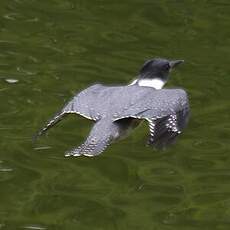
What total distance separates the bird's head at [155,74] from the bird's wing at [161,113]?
688mm

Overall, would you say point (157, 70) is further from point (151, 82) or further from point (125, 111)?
point (125, 111)

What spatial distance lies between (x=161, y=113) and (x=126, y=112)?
21 centimetres

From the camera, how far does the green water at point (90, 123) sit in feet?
27.4

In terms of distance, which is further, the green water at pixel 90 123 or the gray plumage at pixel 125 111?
the green water at pixel 90 123

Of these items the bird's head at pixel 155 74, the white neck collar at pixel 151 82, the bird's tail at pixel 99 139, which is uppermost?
the bird's head at pixel 155 74

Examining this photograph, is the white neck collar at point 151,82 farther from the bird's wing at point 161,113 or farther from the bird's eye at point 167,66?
the bird's wing at point 161,113

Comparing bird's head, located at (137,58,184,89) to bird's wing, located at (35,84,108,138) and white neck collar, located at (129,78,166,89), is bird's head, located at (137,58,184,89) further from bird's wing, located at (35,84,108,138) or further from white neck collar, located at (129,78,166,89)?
bird's wing, located at (35,84,108,138)

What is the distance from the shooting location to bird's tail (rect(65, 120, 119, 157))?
692 cm

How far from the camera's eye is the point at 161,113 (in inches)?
281

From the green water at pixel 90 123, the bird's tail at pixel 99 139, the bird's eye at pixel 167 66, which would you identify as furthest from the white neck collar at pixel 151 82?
the bird's tail at pixel 99 139

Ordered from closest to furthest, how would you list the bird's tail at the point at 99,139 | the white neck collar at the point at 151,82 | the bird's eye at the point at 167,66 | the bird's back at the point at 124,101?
the bird's tail at the point at 99,139 < the bird's back at the point at 124,101 < the white neck collar at the point at 151,82 < the bird's eye at the point at 167,66

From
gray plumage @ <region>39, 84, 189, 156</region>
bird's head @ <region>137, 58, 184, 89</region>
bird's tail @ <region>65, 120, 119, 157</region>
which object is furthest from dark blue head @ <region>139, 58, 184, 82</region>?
bird's tail @ <region>65, 120, 119, 157</region>

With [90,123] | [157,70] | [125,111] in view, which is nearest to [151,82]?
[157,70]

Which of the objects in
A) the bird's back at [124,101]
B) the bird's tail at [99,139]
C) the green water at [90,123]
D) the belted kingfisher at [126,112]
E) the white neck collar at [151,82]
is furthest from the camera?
the green water at [90,123]
